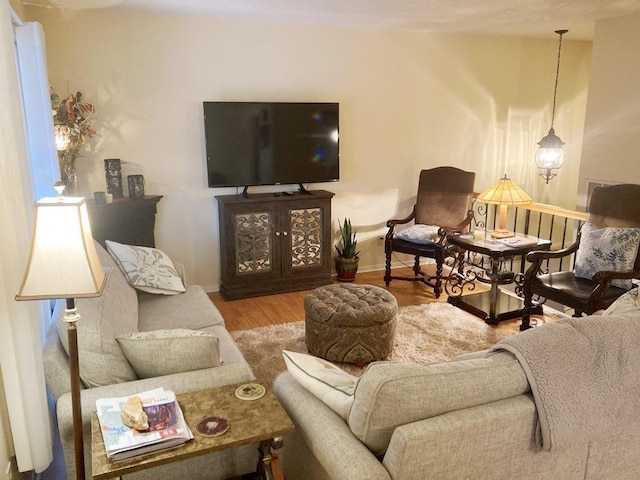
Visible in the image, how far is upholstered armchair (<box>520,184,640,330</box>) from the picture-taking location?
3332 mm

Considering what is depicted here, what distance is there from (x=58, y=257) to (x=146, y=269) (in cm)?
180

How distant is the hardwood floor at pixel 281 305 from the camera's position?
410 cm

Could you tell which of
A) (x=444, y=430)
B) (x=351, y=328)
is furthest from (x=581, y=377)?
(x=351, y=328)

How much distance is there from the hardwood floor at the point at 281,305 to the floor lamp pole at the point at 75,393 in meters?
2.31

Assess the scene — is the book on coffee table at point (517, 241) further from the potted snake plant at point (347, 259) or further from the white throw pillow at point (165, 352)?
the white throw pillow at point (165, 352)

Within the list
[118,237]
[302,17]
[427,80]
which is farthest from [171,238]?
[427,80]

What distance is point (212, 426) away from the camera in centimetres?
159

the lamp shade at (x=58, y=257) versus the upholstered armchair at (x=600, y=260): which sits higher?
the lamp shade at (x=58, y=257)

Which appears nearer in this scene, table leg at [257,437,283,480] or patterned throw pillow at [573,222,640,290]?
table leg at [257,437,283,480]

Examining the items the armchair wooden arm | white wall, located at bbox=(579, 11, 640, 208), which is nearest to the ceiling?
white wall, located at bbox=(579, 11, 640, 208)

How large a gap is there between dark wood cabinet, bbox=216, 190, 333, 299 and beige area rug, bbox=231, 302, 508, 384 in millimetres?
814

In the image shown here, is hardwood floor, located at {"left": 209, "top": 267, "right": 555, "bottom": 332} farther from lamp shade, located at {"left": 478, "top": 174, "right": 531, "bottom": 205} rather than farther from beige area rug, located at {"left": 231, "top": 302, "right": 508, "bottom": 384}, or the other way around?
lamp shade, located at {"left": 478, "top": 174, "right": 531, "bottom": 205}

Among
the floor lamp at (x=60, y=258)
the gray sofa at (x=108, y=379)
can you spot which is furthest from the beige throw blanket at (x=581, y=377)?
the floor lamp at (x=60, y=258)

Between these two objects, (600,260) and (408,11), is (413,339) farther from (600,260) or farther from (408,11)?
(408,11)
